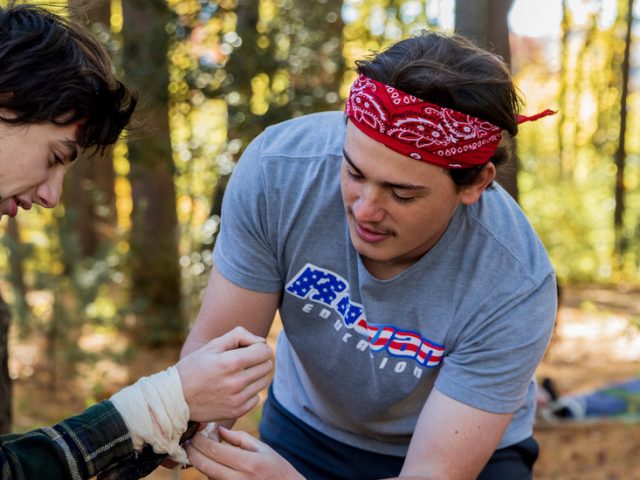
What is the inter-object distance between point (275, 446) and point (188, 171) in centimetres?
337

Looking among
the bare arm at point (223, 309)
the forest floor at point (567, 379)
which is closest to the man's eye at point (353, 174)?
the bare arm at point (223, 309)

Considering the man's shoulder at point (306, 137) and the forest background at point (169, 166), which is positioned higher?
the man's shoulder at point (306, 137)

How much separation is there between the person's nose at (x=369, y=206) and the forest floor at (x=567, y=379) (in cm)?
223

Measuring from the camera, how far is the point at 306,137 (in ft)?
7.72

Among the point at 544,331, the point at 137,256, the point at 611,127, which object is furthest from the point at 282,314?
the point at 611,127

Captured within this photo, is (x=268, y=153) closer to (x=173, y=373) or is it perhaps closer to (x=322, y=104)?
(x=173, y=373)

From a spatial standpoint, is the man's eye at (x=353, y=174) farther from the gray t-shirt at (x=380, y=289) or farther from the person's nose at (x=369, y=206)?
the gray t-shirt at (x=380, y=289)

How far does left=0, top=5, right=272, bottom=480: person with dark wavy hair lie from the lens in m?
1.68

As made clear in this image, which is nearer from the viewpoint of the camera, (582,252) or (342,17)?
(342,17)

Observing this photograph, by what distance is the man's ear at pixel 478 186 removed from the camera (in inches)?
84.0

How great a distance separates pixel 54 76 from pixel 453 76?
35.5 inches

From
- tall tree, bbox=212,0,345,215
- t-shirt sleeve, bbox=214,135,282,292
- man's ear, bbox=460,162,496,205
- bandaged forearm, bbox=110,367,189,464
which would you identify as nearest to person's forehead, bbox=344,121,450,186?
man's ear, bbox=460,162,496,205

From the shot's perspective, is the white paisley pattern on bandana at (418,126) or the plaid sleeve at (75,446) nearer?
the plaid sleeve at (75,446)

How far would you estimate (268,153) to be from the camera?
2297mm
